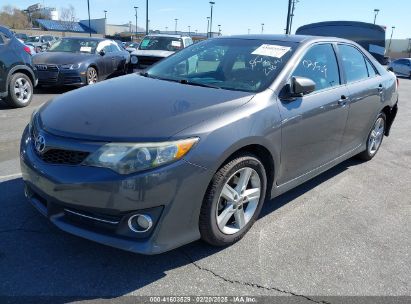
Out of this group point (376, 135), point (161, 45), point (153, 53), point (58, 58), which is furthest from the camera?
point (161, 45)

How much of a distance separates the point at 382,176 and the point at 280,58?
2.43 m

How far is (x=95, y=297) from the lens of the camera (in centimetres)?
247

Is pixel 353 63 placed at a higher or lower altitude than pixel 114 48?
higher

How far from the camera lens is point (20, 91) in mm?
8109

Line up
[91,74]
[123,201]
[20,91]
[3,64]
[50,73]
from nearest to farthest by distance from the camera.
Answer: [123,201] → [3,64] → [20,91] → [50,73] → [91,74]

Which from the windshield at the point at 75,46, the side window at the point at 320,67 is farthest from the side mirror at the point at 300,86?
the windshield at the point at 75,46

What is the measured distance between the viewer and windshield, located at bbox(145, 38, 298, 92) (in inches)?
136

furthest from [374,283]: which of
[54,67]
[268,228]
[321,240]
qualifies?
[54,67]

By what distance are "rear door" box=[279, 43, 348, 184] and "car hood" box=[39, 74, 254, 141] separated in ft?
1.72

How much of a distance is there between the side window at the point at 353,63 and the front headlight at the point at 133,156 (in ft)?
8.83

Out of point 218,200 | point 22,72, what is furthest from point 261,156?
point 22,72

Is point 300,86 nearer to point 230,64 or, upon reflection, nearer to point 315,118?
point 315,118

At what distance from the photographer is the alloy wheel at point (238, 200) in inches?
117

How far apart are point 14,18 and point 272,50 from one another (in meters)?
104
